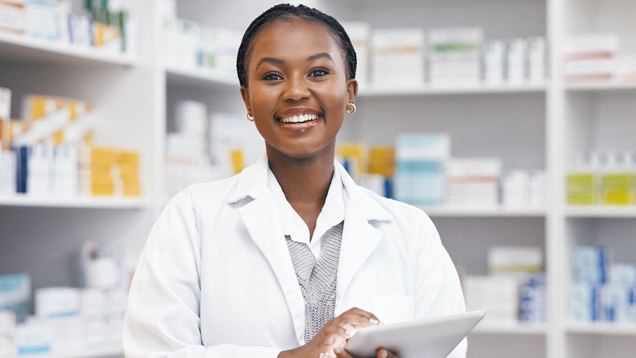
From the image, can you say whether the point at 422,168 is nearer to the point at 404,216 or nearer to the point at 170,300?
the point at 404,216

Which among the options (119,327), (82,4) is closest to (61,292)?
(119,327)

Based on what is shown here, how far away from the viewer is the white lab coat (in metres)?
1.17

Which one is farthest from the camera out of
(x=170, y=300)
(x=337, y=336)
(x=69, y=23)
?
(x=69, y=23)

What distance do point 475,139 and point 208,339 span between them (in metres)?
2.82

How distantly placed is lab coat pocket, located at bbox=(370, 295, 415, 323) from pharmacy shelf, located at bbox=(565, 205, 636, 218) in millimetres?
2213

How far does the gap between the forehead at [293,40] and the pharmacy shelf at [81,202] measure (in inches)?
58.4

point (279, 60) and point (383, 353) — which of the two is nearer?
point (383, 353)

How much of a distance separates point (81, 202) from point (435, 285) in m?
1.71

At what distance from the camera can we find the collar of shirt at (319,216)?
128 centimetres

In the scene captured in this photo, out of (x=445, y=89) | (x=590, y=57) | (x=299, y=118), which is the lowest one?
(x=299, y=118)

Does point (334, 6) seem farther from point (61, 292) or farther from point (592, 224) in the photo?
point (61, 292)

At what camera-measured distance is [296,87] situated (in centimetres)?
121

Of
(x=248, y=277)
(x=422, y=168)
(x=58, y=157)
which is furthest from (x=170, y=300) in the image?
(x=422, y=168)

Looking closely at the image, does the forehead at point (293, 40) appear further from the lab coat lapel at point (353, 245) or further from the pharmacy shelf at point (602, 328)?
the pharmacy shelf at point (602, 328)
